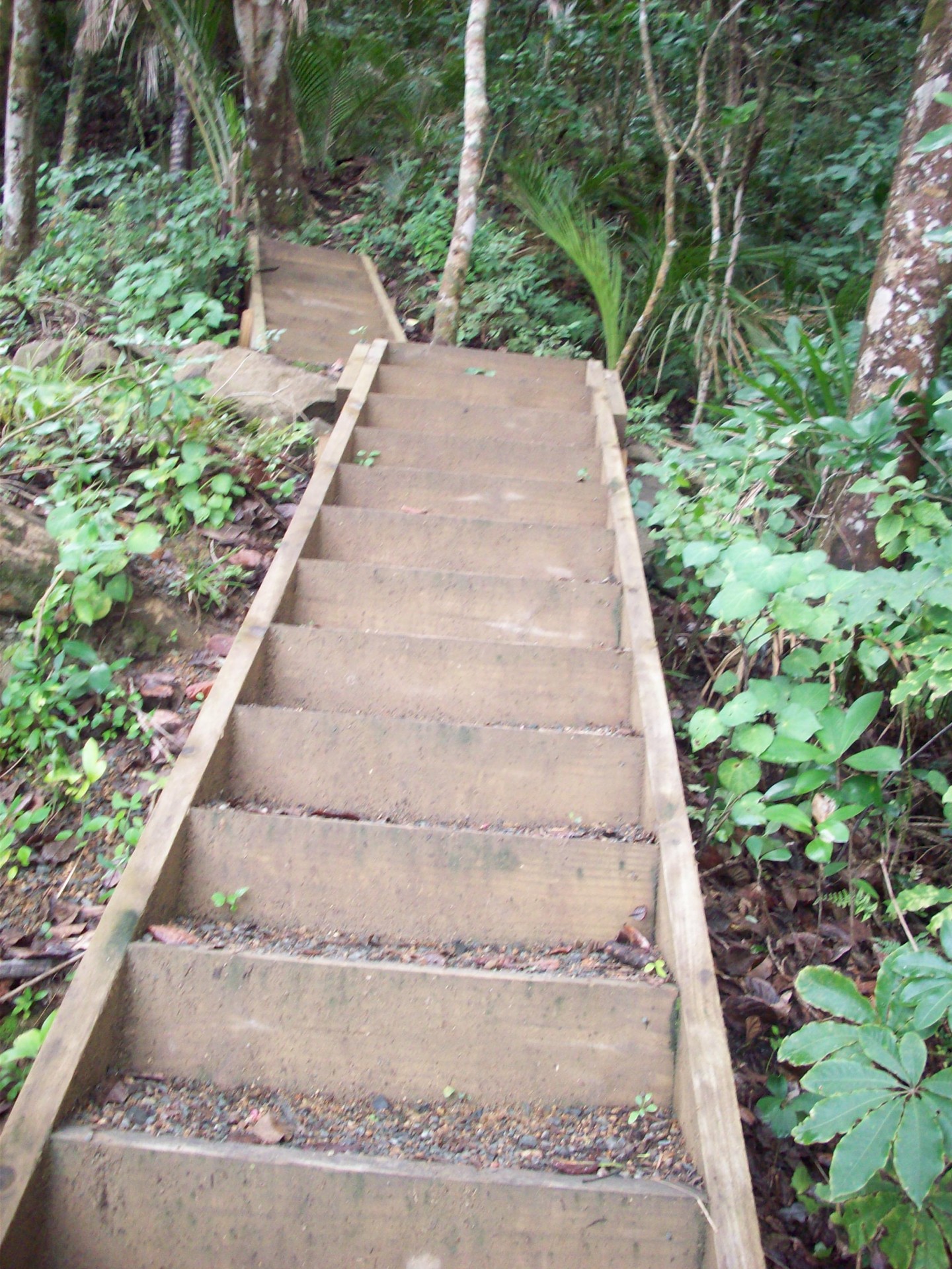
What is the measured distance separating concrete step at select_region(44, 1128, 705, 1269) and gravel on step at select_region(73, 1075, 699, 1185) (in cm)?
6

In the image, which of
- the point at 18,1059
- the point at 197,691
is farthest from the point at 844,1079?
the point at 197,691

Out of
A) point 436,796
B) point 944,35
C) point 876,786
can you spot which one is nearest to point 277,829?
point 436,796

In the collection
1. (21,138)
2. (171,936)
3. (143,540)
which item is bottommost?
(171,936)

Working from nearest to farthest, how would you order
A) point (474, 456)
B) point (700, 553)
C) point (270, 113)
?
point (700, 553) → point (474, 456) → point (270, 113)

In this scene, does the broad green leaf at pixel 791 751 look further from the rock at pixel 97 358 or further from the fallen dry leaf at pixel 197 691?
the rock at pixel 97 358

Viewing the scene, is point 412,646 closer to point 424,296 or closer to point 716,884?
point 716,884

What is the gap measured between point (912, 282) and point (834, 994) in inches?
80.9

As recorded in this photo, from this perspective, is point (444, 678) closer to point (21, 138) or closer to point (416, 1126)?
point (416, 1126)

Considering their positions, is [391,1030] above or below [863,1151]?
below

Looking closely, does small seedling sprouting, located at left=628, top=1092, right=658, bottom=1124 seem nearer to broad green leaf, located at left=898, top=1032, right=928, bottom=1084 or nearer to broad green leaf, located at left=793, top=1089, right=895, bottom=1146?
broad green leaf, located at left=793, top=1089, right=895, bottom=1146

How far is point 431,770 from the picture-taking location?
204 centimetres

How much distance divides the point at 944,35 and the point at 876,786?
7.04 feet

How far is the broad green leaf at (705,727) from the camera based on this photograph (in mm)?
2012

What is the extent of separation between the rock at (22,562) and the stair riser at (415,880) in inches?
36.0
